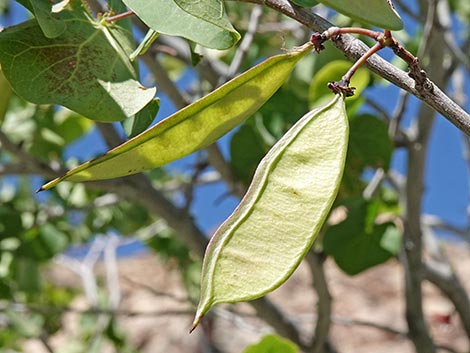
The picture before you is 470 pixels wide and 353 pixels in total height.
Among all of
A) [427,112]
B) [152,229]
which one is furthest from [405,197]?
[152,229]

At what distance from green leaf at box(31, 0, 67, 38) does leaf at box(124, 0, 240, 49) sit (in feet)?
0.28

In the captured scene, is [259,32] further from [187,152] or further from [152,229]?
[187,152]

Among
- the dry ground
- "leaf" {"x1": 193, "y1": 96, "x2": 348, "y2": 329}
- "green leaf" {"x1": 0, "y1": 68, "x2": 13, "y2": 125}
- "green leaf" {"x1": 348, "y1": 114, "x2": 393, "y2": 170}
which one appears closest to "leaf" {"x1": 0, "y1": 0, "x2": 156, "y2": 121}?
"leaf" {"x1": 193, "y1": 96, "x2": 348, "y2": 329}

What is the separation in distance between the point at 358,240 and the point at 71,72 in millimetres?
848

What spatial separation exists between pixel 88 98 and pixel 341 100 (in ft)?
0.70

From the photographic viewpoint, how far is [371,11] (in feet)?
1.76

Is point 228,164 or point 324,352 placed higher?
point 228,164

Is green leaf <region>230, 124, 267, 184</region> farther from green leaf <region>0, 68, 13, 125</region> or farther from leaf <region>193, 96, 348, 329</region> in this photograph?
leaf <region>193, 96, 348, 329</region>

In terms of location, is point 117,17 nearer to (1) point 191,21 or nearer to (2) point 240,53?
(1) point 191,21

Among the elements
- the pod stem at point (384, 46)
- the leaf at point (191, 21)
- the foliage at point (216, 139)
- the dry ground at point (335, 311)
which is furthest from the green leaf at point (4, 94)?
the dry ground at point (335, 311)

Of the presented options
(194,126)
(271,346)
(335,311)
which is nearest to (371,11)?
(194,126)

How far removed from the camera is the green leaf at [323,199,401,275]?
1.43 m

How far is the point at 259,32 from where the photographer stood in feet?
6.45

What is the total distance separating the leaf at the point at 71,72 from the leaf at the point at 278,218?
15 centimetres
